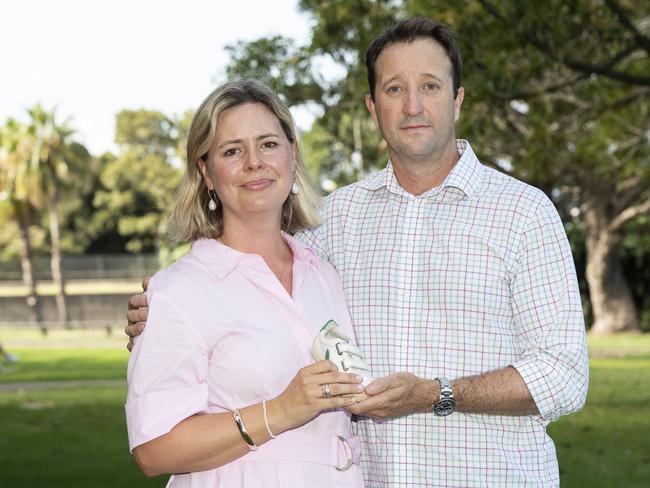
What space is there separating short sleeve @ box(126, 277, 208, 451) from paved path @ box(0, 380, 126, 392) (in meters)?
17.2

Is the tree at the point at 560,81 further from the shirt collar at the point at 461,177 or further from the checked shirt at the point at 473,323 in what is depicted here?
the checked shirt at the point at 473,323

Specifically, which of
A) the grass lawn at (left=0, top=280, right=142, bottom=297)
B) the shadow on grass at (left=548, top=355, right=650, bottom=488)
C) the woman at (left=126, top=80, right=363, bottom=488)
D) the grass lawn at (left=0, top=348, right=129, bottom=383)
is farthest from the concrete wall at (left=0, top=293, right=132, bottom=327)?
the woman at (left=126, top=80, right=363, bottom=488)

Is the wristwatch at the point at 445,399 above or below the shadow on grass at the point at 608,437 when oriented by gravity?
above

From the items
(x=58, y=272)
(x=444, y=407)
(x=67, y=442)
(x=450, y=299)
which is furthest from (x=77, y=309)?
(x=444, y=407)

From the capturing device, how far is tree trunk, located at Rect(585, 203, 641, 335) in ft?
103

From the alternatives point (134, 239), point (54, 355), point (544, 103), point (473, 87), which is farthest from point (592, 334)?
point (134, 239)

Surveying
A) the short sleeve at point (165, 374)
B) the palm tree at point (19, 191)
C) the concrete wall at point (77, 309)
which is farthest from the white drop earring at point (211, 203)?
the palm tree at point (19, 191)

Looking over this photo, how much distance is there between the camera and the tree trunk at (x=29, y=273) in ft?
179

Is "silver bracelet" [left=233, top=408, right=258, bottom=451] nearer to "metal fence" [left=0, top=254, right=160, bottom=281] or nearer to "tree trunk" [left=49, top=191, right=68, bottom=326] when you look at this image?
"metal fence" [left=0, top=254, right=160, bottom=281]

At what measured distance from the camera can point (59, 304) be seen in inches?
2163

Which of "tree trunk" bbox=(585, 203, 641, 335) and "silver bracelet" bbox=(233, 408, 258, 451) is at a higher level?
"silver bracelet" bbox=(233, 408, 258, 451)

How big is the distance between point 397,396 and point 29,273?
5505 centimetres

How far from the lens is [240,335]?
3053 millimetres

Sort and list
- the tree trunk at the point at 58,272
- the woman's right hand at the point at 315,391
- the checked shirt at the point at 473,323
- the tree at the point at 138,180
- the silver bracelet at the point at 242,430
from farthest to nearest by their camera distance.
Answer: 1. the tree at the point at 138,180
2. the tree trunk at the point at 58,272
3. the checked shirt at the point at 473,323
4. the silver bracelet at the point at 242,430
5. the woman's right hand at the point at 315,391
